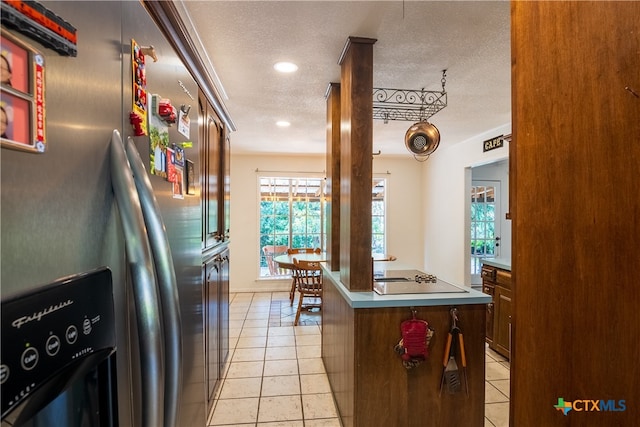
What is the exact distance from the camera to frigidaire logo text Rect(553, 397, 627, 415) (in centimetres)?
73

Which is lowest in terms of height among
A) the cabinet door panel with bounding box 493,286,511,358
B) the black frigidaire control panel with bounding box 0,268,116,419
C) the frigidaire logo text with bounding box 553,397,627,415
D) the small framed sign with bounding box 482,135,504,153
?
the cabinet door panel with bounding box 493,286,511,358

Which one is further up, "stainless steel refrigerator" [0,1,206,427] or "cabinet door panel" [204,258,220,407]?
"stainless steel refrigerator" [0,1,206,427]

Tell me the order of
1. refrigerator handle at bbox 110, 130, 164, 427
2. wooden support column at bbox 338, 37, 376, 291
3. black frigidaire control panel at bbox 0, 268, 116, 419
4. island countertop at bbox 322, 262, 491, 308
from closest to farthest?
1. black frigidaire control panel at bbox 0, 268, 116, 419
2. refrigerator handle at bbox 110, 130, 164, 427
3. island countertop at bbox 322, 262, 491, 308
4. wooden support column at bbox 338, 37, 376, 291

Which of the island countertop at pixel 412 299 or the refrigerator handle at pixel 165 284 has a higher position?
the refrigerator handle at pixel 165 284

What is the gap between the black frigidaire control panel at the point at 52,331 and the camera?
31 centimetres

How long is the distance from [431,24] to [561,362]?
1714 mm

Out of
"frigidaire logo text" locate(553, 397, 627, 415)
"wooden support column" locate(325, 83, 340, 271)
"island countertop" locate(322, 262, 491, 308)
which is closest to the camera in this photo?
"frigidaire logo text" locate(553, 397, 627, 415)

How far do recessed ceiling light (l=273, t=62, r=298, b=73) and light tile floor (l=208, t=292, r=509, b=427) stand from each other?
2.45 metres

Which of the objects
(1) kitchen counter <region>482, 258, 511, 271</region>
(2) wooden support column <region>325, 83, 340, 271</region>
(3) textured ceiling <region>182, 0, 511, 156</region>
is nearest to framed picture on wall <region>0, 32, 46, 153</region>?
(3) textured ceiling <region>182, 0, 511, 156</region>

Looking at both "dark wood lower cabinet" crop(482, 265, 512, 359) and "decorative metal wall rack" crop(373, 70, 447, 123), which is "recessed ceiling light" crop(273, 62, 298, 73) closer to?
"decorative metal wall rack" crop(373, 70, 447, 123)

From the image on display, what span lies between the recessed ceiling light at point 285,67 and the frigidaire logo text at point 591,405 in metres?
2.24

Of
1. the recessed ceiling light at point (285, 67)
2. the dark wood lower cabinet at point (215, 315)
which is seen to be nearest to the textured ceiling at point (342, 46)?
the recessed ceiling light at point (285, 67)

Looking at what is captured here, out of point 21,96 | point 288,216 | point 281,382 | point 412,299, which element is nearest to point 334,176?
point 412,299

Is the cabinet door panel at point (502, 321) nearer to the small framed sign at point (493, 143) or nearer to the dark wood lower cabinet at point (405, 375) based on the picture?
the dark wood lower cabinet at point (405, 375)
